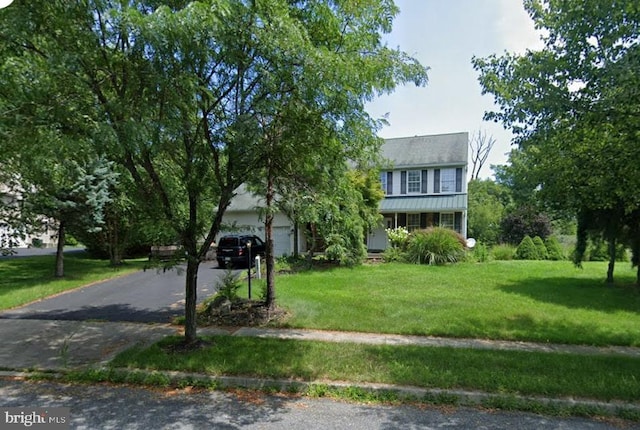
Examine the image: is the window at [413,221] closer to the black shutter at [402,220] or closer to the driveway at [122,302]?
the black shutter at [402,220]

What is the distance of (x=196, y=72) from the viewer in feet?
16.2

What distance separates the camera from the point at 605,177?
6746 mm

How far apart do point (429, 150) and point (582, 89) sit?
19852 millimetres

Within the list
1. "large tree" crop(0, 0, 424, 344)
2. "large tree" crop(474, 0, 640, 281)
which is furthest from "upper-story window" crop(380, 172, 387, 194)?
"large tree" crop(0, 0, 424, 344)

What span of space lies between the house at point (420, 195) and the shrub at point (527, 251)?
10.0 feet

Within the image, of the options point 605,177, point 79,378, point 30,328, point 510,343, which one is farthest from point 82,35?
point 605,177

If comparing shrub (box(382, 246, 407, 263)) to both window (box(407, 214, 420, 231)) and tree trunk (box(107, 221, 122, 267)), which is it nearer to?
window (box(407, 214, 420, 231))

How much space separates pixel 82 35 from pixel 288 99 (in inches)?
101

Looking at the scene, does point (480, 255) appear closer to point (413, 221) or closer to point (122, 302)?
point (413, 221)

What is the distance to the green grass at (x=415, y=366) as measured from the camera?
4.66 meters

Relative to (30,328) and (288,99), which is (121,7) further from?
(30,328)

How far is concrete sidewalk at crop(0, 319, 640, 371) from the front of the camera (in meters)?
5.79

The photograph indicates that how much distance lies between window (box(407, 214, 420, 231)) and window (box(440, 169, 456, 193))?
225cm

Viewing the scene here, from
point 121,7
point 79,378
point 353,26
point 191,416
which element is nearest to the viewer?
point 191,416
